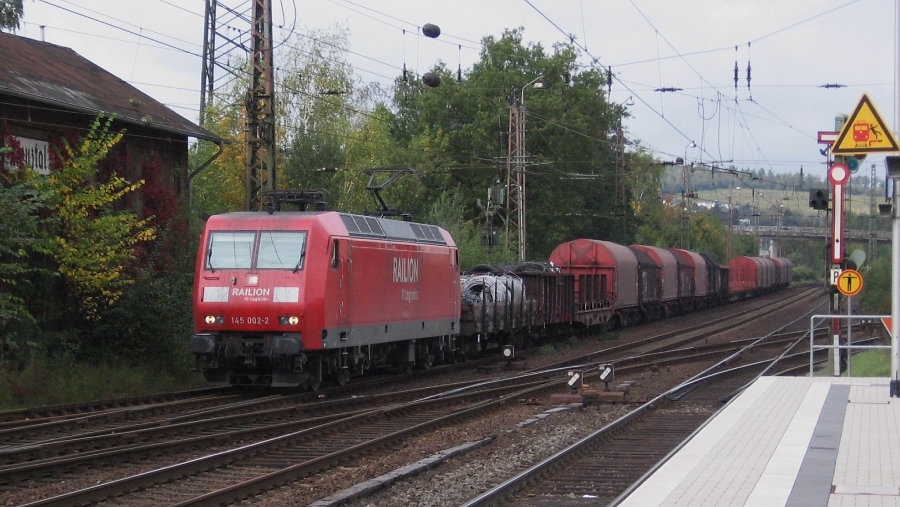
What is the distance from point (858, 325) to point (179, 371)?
32213 millimetres

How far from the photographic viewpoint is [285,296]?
55.4ft

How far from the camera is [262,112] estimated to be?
20891 millimetres

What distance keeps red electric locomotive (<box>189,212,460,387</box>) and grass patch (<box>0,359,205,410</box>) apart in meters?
1.76

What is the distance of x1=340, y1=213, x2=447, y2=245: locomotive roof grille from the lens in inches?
732

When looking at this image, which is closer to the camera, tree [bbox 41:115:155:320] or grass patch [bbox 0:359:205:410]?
grass patch [bbox 0:359:205:410]

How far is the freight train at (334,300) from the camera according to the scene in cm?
1694

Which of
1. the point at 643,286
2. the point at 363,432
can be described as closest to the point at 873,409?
the point at 363,432

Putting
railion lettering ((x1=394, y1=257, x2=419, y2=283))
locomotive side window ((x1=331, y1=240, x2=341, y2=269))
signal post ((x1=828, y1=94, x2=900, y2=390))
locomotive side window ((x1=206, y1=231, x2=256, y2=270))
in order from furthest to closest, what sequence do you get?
railion lettering ((x1=394, y1=257, x2=419, y2=283)) < locomotive side window ((x1=206, y1=231, x2=256, y2=270)) < locomotive side window ((x1=331, y1=240, x2=341, y2=269)) < signal post ((x1=828, y1=94, x2=900, y2=390))

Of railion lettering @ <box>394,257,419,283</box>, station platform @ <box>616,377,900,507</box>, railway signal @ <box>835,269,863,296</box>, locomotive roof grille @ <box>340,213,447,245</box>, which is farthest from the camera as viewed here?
railion lettering @ <box>394,257,419,283</box>

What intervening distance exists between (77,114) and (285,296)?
8067 mm

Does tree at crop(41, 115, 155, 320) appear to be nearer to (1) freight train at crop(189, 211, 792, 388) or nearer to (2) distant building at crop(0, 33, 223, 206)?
(2) distant building at crop(0, 33, 223, 206)

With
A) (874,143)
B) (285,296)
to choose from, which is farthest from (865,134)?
(285,296)

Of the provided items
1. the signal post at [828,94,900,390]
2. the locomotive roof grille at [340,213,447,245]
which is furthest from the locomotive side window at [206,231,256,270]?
the signal post at [828,94,900,390]

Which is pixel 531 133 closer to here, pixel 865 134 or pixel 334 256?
pixel 334 256
